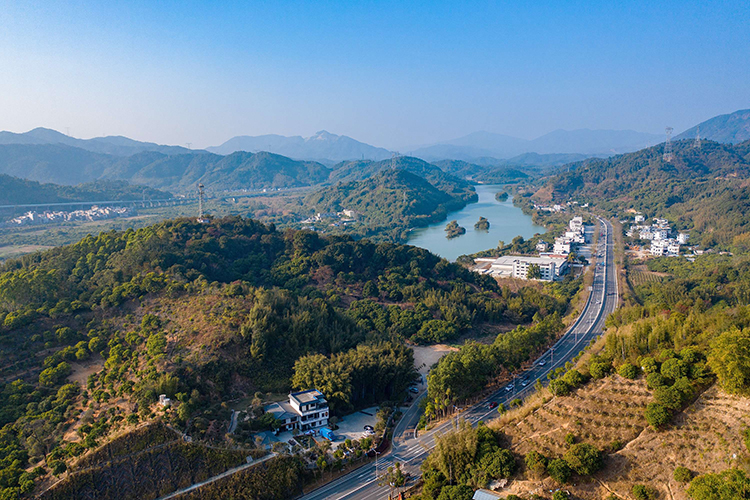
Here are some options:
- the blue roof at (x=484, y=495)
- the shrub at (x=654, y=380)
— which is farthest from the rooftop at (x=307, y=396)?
the shrub at (x=654, y=380)

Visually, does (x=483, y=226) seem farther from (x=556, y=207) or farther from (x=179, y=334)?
(x=179, y=334)

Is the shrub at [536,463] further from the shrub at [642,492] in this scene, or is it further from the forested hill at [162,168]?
the forested hill at [162,168]

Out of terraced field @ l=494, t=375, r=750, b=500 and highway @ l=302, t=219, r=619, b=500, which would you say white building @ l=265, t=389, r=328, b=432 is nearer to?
highway @ l=302, t=219, r=619, b=500

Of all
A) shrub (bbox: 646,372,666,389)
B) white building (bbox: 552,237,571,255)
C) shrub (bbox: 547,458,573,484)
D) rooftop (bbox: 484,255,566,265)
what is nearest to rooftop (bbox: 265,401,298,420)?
shrub (bbox: 547,458,573,484)

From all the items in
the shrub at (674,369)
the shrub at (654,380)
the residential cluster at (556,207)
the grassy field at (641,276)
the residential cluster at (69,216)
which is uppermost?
the residential cluster at (69,216)

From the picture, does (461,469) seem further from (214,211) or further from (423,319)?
(214,211)

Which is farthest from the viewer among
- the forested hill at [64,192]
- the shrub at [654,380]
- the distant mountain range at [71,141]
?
the distant mountain range at [71,141]

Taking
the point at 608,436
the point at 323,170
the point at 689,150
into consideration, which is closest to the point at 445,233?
the point at 608,436
